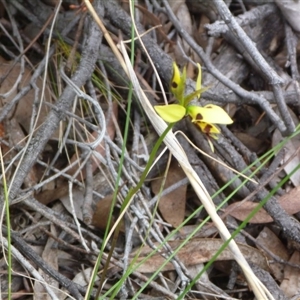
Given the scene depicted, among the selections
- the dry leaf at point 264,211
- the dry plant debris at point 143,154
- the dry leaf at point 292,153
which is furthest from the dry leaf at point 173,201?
the dry leaf at point 292,153

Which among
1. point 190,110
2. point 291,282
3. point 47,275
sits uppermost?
point 190,110

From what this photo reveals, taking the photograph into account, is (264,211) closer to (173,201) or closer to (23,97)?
(173,201)

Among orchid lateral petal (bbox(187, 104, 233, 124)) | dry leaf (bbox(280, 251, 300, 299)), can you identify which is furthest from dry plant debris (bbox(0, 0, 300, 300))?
orchid lateral petal (bbox(187, 104, 233, 124))

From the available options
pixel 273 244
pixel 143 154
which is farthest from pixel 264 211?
pixel 143 154

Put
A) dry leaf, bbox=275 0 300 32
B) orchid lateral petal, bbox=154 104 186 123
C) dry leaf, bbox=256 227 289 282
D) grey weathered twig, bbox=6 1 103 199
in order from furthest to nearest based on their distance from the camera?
dry leaf, bbox=275 0 300 32 → dry leaf, bbox=256 227 289 282 → grey weathered twig, bbox=6 1 103 199 → orchid lateral petal, bbox=154 104 186 123

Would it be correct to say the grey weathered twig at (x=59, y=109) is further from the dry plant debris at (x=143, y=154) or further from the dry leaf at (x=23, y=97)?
the dry leaf at (x=23, y=97)

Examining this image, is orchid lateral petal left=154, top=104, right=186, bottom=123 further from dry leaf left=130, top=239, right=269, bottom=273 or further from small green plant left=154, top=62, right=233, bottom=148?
dry leaf left=130, top=239, right=269, bottom=273
